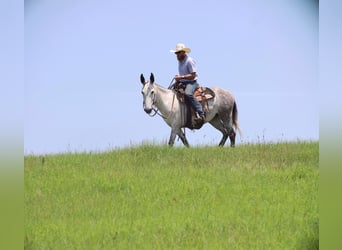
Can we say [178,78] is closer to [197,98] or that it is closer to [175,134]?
[175,134]

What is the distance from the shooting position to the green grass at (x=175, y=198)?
3.14 metres

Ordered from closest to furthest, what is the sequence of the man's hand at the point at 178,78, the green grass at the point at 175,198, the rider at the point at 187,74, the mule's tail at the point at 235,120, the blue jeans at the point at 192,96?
the green grass at the point at 175,198 < the rider at the point at 187,74 < the mule's tail at the point at 235,120 < the man's hand at the point at 178,78 < the blue jeans at the point at 192,96

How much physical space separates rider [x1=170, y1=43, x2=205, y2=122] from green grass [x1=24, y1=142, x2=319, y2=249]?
37 cm

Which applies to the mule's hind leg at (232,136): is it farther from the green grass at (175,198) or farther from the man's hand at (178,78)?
the man's hand at (178,78)

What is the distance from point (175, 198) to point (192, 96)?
1.03 m

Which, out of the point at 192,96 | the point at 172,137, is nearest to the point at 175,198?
the point at 172,137

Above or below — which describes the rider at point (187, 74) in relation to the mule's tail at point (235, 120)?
above

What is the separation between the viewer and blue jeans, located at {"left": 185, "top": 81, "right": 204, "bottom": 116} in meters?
4.13

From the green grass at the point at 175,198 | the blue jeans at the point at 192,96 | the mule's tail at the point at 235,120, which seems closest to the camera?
the green grass at the point at 175,198

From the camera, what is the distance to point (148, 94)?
3.77m

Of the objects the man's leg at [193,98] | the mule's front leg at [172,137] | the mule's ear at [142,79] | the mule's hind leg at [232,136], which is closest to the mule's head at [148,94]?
the mule's ear at [142,79]

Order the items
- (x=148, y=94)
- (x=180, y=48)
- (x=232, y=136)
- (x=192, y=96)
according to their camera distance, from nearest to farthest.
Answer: (x=180, y=48)
(x=148, y=94)
(x=232, y=136)
(x=192, y=96)

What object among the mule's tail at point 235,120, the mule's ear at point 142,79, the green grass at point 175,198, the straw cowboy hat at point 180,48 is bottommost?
the green grass at point 175,198

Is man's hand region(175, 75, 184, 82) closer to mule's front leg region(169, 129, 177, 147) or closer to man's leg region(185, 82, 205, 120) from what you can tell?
man's leg region(185, 82, 205, 120)
